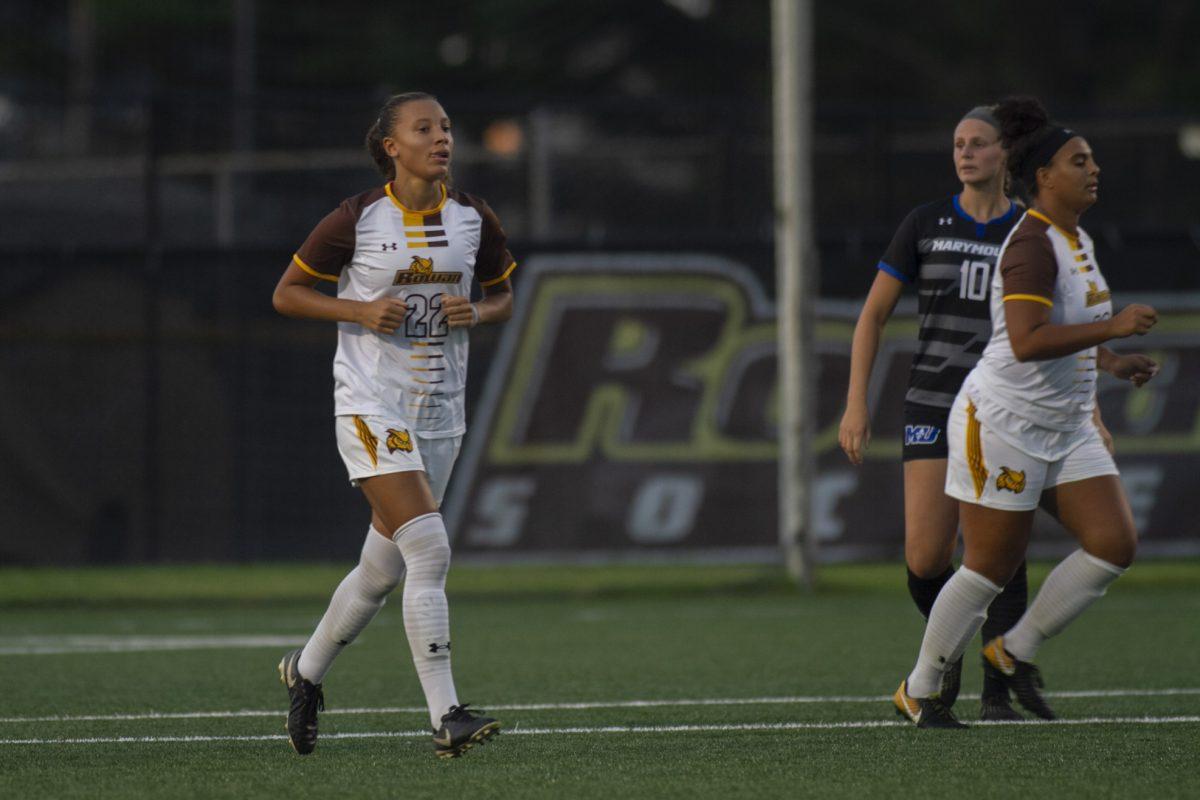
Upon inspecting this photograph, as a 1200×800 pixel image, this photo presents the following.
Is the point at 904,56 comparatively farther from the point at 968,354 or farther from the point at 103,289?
the point at 968,354

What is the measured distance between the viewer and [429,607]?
21.4 feet

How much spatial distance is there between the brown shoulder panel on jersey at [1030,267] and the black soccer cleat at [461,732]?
2.18 meters

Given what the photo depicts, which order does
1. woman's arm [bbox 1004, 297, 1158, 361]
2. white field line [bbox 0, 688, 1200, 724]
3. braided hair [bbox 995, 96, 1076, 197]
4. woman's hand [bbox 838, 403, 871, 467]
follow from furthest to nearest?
white field line [bbox 0, 688, 1200, 724], woman's hand [bbox 838, 403, 871, 467], braided hair [bbox 995, 96, 1076, 197], woman's arm [bbox 1004, 297, 1158, 361]

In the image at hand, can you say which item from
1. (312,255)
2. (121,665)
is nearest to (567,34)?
(121,665)

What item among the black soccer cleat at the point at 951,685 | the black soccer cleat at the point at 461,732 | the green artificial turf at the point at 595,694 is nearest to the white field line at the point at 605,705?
the green artificial turf at the point at 595,694

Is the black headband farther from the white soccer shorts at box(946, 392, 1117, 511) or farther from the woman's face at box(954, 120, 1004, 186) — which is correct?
the white soccer shorts at box(946, 392, 1117, 511)

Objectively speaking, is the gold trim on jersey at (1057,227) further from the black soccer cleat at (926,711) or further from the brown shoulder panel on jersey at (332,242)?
the brown shoulder panel on jersey at (332,242)

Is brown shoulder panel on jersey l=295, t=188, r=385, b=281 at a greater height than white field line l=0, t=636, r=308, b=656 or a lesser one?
greater

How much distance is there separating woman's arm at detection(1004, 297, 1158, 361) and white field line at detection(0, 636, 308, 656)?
555 cm

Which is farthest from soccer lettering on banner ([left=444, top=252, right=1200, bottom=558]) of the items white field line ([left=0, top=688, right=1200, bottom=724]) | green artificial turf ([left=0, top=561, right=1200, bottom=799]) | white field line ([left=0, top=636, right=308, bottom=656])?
white field line ([left=0, top=688, right=1200, bottom=724])

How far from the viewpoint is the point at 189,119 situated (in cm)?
1609

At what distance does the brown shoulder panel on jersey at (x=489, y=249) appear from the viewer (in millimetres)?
6984

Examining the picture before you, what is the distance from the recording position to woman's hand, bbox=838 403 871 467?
7.19 m

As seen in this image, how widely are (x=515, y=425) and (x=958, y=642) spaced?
795 centimetres
